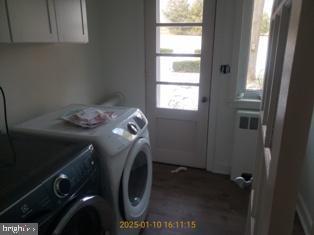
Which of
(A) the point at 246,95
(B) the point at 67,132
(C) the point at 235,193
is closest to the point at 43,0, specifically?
(B) the point at 67,132

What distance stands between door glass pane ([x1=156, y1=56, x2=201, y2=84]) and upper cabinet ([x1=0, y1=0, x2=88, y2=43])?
97 centimetres

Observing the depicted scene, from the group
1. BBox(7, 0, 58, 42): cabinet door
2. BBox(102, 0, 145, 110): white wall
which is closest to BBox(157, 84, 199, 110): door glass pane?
BBox(102, 0, 145, 110): white wall

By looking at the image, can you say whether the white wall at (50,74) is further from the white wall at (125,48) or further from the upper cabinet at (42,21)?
the upper cabinet at (42,21)

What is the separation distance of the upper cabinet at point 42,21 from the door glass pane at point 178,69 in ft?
3.19

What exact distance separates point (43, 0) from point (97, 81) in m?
1.28

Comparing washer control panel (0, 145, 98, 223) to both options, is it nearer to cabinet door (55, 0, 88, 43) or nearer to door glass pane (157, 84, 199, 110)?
cabinet door (55, 0, 88, 43)

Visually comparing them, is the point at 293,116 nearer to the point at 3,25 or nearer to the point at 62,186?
the point at 62,186

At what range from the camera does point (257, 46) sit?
217cm

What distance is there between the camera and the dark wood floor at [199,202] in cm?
184

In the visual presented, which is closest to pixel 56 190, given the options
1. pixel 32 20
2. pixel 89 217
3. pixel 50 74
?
pixel 89 217

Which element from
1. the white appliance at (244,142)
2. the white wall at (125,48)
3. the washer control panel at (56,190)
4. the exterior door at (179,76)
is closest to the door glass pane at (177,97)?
the exterior door at (179,76)

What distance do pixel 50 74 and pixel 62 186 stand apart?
3.92ft

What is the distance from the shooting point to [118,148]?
122 centimetres

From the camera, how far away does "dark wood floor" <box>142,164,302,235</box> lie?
6.03 ft
